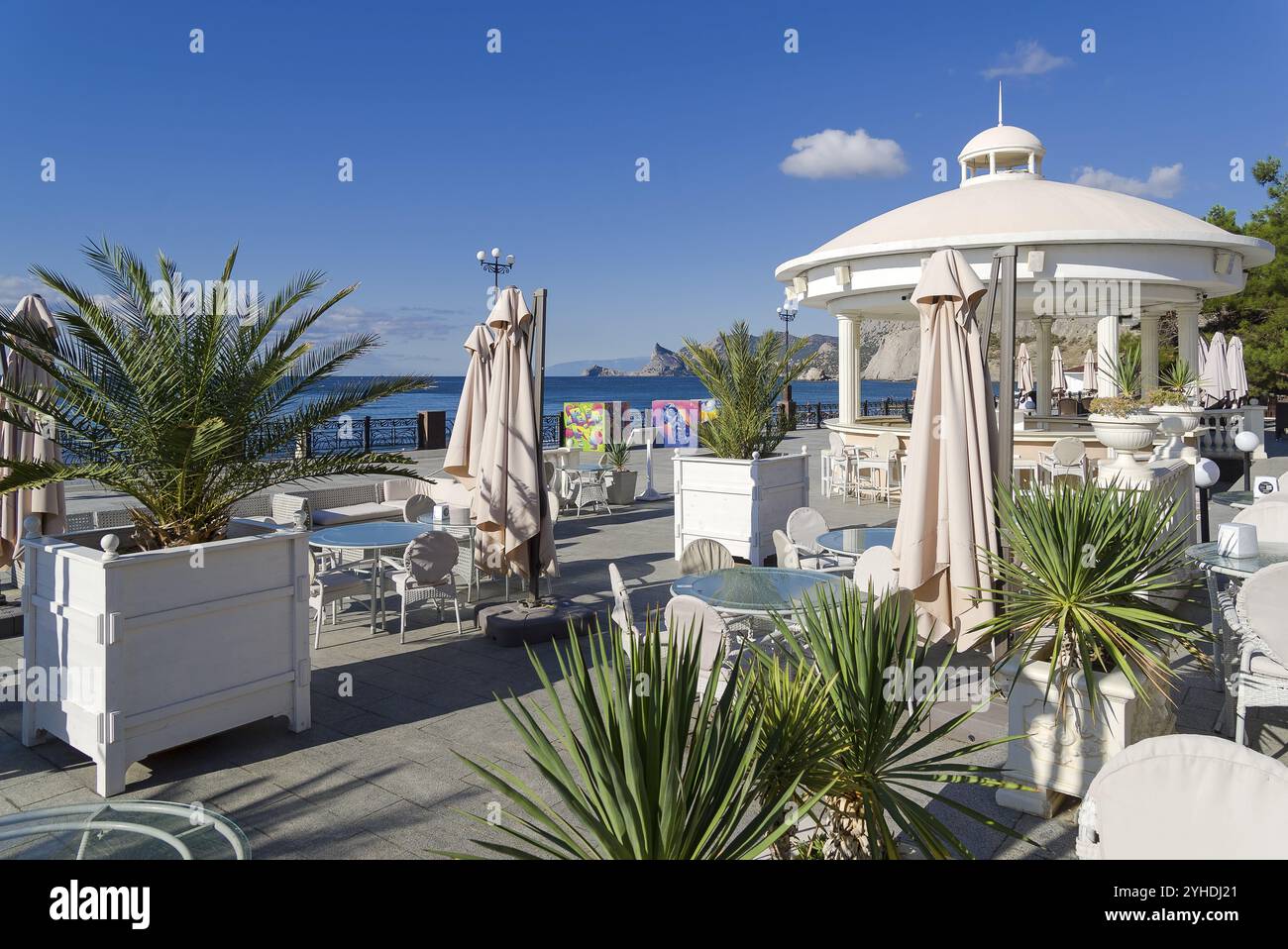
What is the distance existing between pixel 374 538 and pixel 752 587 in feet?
11.4

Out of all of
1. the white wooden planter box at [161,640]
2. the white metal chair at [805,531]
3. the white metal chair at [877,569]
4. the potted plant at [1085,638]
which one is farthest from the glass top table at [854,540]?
the white wooden planter box at [161,640]

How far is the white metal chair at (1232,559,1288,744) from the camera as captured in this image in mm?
3887

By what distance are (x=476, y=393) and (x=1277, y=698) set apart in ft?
20.1

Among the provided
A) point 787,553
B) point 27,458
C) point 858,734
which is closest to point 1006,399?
point 787,553

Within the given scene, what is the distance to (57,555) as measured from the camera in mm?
4410

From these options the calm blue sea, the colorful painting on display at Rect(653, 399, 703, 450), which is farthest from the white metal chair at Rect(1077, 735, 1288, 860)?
the calm blue sea

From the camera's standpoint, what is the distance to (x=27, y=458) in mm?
6953

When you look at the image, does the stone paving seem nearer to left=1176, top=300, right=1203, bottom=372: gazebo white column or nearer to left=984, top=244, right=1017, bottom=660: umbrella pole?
left=984, top=244, right=1017, bottom=660: umbrella pole

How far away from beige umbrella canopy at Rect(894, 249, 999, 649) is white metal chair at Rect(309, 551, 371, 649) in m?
4.23

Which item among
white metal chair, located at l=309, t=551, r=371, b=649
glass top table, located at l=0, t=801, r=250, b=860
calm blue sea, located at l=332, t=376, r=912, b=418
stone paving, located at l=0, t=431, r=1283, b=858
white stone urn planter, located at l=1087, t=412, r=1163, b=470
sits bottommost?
stone paving, located at l=0, t=431, r=1283, b=858

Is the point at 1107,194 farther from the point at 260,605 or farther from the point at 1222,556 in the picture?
the point at 260,605

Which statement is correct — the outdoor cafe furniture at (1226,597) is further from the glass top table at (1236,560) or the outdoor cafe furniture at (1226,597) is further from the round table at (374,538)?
the round table at (374,538)

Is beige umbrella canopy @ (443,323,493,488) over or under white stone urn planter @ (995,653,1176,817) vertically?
over

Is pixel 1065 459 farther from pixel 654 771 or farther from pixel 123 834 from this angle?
pixel 123 834
